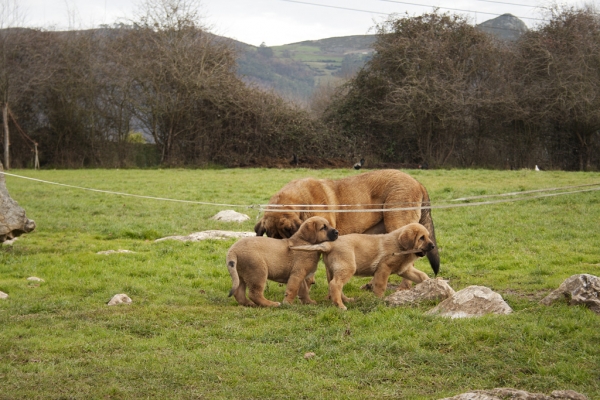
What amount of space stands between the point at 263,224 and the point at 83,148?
2831 cm

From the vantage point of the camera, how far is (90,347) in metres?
6.53

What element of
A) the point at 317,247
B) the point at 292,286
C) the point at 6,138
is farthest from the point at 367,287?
the point at 6,138

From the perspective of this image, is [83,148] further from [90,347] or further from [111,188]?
[90,347]

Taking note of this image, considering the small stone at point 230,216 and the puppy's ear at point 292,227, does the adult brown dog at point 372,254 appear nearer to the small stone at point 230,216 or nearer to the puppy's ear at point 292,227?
the puppy's ear at point 292,227

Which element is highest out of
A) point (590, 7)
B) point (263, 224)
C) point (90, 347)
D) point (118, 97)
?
point (590, 7)

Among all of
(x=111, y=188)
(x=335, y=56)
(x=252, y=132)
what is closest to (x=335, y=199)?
(x=111, y=188)

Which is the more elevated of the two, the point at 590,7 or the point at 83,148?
the point at 590,7

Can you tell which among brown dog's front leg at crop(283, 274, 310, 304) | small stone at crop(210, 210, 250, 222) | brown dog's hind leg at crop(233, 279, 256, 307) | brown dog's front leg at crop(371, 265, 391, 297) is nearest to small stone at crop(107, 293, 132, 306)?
brown dog's hind leg at crop(233, 279, 256, 307)

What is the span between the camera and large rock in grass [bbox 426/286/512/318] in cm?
729

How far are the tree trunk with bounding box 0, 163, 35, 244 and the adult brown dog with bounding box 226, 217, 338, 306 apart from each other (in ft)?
16.8

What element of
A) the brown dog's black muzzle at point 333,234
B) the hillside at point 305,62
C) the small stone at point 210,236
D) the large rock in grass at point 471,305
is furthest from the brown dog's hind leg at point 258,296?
the hillside at point 305,62

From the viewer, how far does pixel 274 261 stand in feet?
27.2

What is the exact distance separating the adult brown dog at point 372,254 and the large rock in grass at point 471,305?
0.99 m

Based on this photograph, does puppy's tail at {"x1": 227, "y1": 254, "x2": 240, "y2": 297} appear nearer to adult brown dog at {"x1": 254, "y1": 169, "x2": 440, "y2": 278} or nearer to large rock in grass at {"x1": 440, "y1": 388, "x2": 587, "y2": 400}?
adult brown dog at {"x1": 254, "y1": 169, "x2": 440, "y2": 278}
